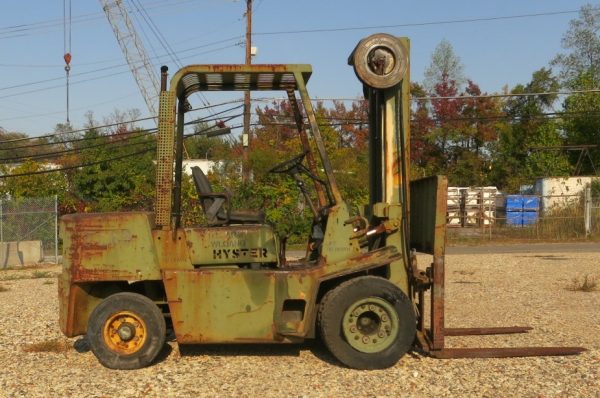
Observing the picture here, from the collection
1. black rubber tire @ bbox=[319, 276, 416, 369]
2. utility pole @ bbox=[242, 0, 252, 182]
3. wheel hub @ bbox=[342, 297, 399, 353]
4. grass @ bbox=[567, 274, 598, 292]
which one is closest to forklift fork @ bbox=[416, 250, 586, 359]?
black rubber tire @ bbox=[319, 276, 416, 369]

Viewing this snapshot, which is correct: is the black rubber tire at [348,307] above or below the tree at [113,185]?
below

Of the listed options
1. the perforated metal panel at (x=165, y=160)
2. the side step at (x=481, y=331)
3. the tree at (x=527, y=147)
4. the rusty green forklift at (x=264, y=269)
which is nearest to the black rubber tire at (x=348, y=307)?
the rusty green forklift at (x=264, y=269)

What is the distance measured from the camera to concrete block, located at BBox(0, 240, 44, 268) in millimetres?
21172

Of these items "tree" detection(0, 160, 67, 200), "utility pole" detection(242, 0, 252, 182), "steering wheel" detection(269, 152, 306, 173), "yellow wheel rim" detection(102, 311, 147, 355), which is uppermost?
"utility pole" detection(242, 0, 252, 182)

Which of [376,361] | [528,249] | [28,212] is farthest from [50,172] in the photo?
[376,361]

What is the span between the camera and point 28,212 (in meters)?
21.3

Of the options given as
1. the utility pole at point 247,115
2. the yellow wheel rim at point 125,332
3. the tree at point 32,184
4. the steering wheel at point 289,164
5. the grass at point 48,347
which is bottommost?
the grass at point 48,347

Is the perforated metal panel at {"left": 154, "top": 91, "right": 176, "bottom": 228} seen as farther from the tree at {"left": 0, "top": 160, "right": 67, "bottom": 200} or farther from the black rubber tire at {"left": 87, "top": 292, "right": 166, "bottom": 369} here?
the tree at {"left": 0, "top": 160, "right": 67, "bottom": 200}

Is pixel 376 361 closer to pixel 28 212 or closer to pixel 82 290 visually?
pixel 82 290

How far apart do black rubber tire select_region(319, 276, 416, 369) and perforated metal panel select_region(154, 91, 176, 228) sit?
1.76 m

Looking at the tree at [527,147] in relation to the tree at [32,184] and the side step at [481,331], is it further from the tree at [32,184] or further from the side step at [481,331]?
the side step at [481,331]

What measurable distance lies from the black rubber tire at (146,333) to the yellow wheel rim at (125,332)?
0.02 metres

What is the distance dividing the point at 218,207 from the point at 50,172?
29292mm

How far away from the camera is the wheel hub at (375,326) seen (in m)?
6.43
